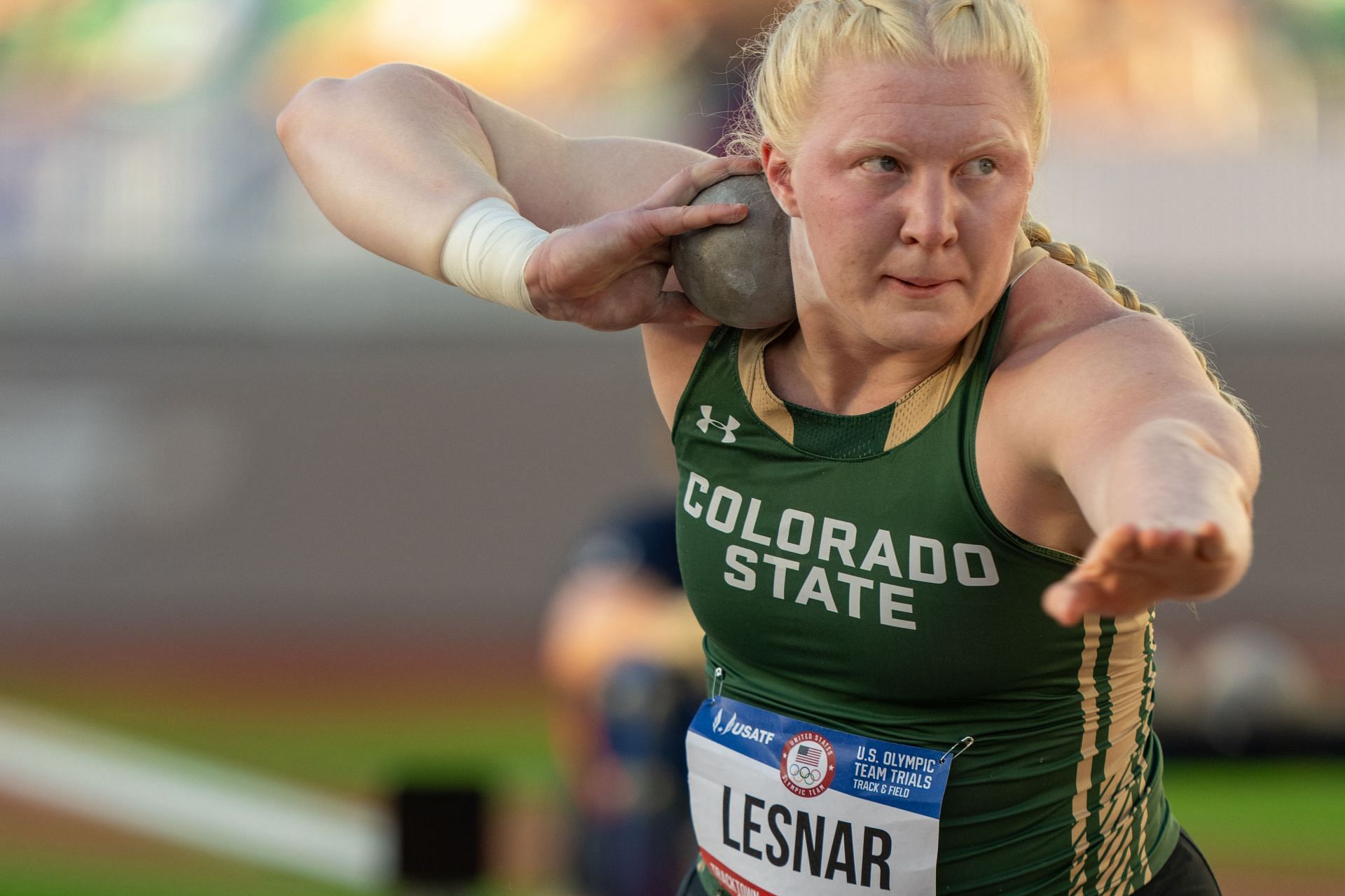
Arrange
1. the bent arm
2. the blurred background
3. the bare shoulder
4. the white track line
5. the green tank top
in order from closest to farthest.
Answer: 1. the bare shoulder
2. the green tank top
3. the bent arm
4. the white track line
5. the blurred background

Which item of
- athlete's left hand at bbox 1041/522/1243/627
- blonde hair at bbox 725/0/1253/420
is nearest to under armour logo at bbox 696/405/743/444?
blonde hair at bbox 725/0/1253/420

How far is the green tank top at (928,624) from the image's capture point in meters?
1.97

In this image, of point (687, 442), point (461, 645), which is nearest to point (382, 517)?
point (461, 645)

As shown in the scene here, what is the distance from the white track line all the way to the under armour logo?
465cm

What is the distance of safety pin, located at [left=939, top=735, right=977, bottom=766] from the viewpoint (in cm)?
210

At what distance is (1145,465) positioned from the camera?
1552 mm

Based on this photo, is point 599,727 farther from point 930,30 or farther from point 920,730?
point 930,30

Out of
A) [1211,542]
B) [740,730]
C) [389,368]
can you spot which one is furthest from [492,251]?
[389,368]

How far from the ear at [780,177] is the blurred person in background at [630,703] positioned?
11.0 feet

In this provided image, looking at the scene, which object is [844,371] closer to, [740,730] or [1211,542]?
[740,730]

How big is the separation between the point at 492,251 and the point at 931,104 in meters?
0.65

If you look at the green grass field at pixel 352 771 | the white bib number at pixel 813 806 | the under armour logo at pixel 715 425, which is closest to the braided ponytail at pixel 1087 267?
the under armour logo at pixel 715 425

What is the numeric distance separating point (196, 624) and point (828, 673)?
9.17 meters

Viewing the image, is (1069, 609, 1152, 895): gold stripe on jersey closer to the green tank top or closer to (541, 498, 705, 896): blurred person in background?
the green tank top
